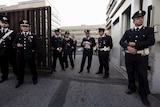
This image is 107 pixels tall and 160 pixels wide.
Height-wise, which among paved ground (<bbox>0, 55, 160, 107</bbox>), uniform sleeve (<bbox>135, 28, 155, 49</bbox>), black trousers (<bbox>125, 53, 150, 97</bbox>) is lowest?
paved ground (<bbox>0, 55, 160, 107</bbox>)

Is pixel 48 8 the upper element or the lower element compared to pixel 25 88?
upper

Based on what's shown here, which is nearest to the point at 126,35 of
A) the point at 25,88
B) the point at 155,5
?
the point at 155,5

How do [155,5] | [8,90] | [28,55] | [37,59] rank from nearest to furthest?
[155,5] → [8,90] → [28,55] → [37,59]

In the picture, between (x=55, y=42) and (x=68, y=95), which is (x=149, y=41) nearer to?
(x=68, y=95)

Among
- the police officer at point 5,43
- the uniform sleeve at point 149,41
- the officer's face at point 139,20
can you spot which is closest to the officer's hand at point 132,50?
the uniform sleeve at point 149,41

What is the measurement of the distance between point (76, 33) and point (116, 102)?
21298 millimetres

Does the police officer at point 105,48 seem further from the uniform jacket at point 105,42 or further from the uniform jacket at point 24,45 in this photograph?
the uniform jacket at point 24,45

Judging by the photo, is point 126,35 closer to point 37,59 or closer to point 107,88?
point 107,88

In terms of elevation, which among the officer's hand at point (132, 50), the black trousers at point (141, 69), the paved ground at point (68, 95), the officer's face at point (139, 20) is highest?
the officer's face at point (139, 20)

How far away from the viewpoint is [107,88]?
121 inches

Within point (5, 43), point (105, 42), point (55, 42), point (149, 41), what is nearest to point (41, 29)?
point (55, 42)

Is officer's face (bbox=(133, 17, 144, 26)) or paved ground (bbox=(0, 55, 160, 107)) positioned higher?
officer's face (bbox=(133, 17, 144, 26))

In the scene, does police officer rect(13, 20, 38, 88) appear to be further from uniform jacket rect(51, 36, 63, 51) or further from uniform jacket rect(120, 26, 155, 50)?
uniform jacket rect(120, 26, 155, 50)

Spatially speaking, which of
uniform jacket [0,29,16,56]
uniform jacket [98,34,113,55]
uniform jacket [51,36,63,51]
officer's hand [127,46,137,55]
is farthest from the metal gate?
officer's hand [127,46,137,55]
